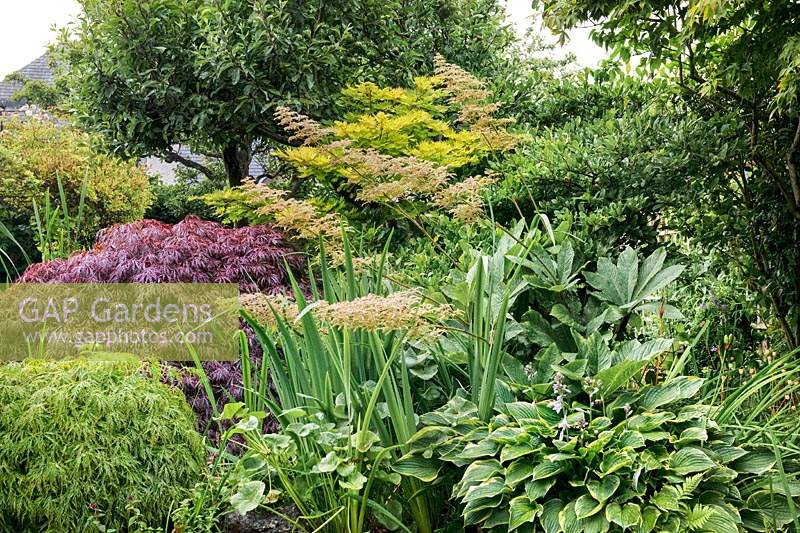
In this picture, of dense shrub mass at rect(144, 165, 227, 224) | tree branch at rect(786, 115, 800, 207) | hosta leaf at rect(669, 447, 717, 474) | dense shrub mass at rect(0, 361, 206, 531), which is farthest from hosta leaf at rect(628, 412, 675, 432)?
dense shrub mass at rect(144, 165, 227, 224)

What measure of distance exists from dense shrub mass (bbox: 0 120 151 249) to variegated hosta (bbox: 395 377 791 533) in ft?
30.8

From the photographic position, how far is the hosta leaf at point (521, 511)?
239 centimetres

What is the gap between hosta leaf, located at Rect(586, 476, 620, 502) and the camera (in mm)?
2350

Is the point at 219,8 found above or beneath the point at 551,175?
above

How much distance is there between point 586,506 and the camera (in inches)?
93.7

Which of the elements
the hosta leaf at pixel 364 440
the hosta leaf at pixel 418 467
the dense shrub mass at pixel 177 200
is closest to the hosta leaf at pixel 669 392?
the hosta leaf at pixel 418 467

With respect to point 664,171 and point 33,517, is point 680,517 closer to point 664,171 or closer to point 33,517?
point 33,517

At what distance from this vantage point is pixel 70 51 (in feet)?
27.7

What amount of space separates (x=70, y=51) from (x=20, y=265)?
15.7 feet

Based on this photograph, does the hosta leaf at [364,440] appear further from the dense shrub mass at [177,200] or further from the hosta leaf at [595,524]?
the dense shrub mass at [177,200]

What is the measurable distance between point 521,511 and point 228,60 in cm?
448

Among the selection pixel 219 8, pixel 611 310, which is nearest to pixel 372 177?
pixel 611 310

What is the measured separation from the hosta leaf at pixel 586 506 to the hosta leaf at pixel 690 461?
29 cm

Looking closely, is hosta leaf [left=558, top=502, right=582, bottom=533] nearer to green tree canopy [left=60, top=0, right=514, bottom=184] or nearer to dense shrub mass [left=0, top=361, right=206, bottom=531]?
dense shrub mass [left=0, top=361, right=206, bottom=531]
